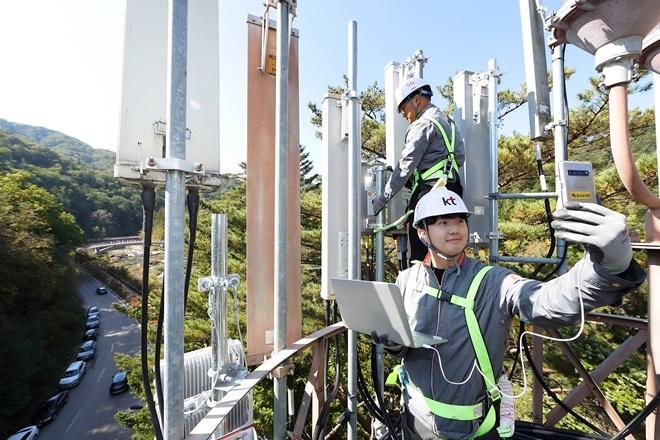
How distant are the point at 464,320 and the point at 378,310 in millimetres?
387

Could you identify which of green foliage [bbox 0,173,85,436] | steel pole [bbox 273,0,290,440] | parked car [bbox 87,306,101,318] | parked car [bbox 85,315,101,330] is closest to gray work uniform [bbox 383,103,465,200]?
steel pole [bbox 273,0,290,440]

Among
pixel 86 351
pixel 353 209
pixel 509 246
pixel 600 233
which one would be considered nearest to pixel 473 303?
pixel 600 233

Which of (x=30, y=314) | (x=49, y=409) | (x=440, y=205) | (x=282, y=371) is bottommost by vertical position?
(x=49, y=409)

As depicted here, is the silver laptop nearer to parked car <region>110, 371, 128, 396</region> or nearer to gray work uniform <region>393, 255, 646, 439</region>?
gray work uniform <region>393, 255, 646, 439</region>

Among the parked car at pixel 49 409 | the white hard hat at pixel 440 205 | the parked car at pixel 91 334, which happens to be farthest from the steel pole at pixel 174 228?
the parked car at pixel 91 334

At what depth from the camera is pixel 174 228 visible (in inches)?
46.4

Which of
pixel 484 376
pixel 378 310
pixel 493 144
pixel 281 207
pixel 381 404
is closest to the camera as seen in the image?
pixel 484 376

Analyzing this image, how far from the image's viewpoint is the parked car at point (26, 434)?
569 inches

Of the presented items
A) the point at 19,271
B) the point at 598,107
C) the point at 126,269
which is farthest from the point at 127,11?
the point at 126,269

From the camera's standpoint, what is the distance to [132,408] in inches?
706

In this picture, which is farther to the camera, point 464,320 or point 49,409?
point 49,409

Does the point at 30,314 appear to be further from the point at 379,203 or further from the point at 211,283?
the point at 379,203

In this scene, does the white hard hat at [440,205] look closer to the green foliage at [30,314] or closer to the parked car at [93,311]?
the green foliage at [30,314]

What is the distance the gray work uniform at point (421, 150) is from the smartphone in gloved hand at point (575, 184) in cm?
123
